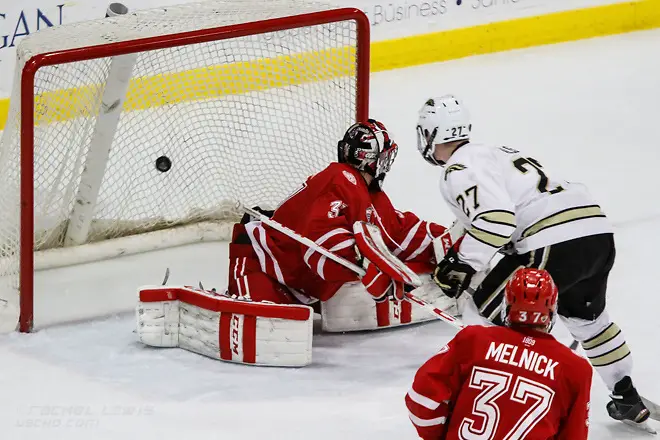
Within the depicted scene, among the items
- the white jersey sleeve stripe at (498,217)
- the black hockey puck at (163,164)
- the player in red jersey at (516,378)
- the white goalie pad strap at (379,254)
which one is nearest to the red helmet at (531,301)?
the player in red jersey at (516,378)

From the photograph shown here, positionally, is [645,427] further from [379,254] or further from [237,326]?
[237,326]

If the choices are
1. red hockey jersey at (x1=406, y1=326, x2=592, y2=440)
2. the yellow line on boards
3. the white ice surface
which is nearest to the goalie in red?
the white ice surface

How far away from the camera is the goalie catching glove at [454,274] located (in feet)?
12.0

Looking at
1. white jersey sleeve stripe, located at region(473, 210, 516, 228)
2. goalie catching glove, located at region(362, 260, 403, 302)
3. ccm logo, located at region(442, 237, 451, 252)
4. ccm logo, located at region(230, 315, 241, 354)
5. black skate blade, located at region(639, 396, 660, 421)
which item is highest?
white jersey sleeve stripe, located at region(473, 210, 516, 228)

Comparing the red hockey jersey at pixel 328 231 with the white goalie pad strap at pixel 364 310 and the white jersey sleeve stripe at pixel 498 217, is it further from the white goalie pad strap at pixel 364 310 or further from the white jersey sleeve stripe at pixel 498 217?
the white jersey sleeve stripe at pixel 498 217

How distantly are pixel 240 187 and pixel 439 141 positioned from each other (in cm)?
140

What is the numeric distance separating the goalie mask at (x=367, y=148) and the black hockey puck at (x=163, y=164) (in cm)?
88


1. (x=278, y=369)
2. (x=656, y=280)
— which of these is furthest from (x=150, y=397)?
(x=656, y=280)

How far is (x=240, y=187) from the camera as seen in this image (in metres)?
5.02

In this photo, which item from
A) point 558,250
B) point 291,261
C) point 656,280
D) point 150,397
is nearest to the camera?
point 558,250

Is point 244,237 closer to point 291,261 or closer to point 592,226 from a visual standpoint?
point 291,261

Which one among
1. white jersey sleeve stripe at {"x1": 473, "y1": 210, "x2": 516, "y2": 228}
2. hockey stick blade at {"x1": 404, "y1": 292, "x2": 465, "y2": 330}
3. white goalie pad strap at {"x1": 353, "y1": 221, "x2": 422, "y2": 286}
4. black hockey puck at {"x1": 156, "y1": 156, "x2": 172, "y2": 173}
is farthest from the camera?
black hockey puck at {"x1": 156, "y1": 156, "x2": 172, "y2": 173}

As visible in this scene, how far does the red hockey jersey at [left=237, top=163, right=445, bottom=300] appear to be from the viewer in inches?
161

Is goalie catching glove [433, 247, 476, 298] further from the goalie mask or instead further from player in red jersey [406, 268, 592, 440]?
player in red jersey [406, 268, 592, 440]
